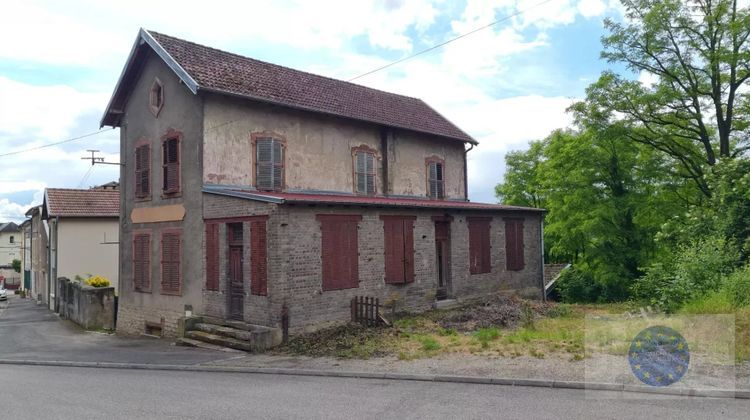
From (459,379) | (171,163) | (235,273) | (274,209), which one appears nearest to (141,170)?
(171,163)

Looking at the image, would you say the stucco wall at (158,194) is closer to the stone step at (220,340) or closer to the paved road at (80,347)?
the paved road at (80,347)

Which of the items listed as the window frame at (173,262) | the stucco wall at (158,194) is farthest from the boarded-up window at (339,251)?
the window frame at (173,262)

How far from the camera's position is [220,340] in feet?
44.3

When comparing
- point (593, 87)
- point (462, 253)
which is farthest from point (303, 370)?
point (593, 87)

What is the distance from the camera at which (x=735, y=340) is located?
31.0 ft

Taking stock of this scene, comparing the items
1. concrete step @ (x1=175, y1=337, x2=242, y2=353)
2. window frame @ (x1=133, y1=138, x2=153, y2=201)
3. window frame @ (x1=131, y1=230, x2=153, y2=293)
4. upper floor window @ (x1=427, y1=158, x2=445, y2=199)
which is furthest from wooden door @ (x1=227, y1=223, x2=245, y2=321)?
upper floor window @ (x1=427, y1=158, x2=445, y2=199)

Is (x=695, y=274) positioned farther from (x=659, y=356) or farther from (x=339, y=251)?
(x=339, y=251)

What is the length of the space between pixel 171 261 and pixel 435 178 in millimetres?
10867

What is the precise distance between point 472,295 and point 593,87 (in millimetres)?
11182

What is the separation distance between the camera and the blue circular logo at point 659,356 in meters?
8.20

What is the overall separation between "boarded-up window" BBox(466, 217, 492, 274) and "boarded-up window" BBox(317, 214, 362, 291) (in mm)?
5381

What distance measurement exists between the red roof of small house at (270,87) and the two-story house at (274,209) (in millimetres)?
71

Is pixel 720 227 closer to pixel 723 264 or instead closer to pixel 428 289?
pixel 723 264

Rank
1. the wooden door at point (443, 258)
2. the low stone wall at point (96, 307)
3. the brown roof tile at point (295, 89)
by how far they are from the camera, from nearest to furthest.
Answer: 1. the brown roof tile at point (295, 89)
2. the wooden door at point (443, 258)
3. the low stone wall at point (96, 307)
